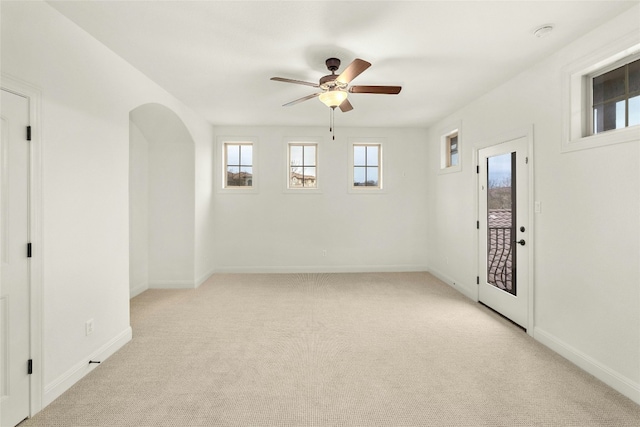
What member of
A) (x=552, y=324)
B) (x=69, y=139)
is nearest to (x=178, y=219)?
(x=69, y=139)

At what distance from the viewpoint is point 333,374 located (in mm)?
2426

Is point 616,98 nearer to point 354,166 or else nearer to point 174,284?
point 354,166

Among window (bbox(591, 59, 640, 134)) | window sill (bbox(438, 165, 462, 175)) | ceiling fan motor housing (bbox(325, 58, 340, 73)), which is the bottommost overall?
window sill (bbox(438, 165, 462, 175))

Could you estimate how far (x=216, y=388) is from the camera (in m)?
2.25

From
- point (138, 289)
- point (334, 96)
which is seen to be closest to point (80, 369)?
point (138, 289)

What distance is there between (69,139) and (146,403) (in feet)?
6.57

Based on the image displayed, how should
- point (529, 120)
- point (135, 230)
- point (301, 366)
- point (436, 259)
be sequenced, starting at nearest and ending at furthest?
point (301, 366), point (529, 120), point (135, 230), point (436, 259)

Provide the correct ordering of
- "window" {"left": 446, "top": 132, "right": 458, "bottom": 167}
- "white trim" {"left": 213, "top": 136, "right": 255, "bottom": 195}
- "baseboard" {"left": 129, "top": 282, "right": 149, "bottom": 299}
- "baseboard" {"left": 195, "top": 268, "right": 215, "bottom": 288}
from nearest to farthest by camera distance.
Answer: "baseboard" {"left": 129, "top": 282, "right": 149, "bottom": 299}, "baseboard" {"left": 195, "top": 268, "right": 215, "bottom": 288}, "window" {"left": 446, "top": 132, "right": 458, "bottom": 167}, "white trim" {"left": 213, "top": 136, "right": 255, "bottom": 195}

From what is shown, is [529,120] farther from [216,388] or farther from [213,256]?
[213,256]

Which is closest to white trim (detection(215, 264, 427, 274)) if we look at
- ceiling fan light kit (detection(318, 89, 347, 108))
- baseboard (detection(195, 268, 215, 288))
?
baseboard (detection(195, 268, 215, 288))

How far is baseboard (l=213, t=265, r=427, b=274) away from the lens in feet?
19.1

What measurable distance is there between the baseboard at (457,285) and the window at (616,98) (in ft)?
8.24

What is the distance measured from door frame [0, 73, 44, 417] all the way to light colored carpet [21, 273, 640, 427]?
199 millimetres

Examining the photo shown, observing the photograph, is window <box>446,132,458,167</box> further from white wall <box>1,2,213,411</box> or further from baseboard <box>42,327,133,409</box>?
baseboard <box>42,327,133,409</box>
